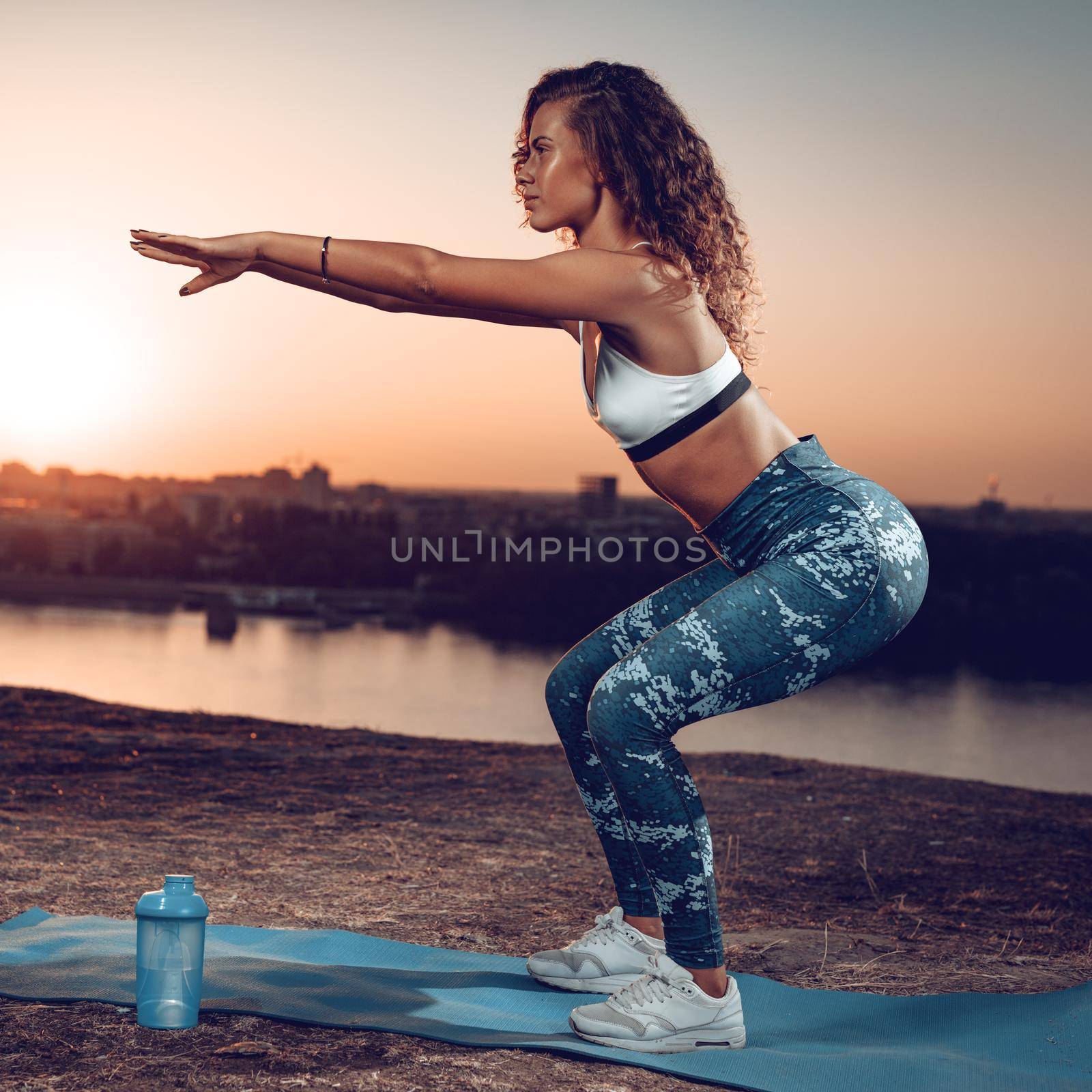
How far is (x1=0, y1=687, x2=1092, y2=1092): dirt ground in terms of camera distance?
5.84 feet

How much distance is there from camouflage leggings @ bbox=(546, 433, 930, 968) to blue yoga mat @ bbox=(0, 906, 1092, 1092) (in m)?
0.24

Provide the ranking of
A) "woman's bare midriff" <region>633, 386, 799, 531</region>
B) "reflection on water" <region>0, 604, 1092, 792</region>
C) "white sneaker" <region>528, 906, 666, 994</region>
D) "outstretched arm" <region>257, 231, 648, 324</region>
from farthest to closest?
"reflection on water" <region>0, 604, 1092, 792</region> → "white sneaker" <region>528, 906, 666, 994</region> → "woman's bare midriff" <region>633, 386, 799, 531</region> → "outstretched arm" <region>257, 231, 648, 324</region>

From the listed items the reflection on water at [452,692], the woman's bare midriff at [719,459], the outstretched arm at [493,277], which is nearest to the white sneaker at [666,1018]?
the woman's bare midriff at [719,459]

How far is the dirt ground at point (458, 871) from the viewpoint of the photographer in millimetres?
1781

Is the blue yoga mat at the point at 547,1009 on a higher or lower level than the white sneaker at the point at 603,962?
lower

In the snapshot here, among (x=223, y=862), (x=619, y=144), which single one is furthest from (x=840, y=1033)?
(x=223, y=862)

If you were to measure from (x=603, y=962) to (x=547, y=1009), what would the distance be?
6.4 inches

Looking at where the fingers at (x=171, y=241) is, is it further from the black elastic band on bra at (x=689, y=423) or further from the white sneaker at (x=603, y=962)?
the white sneaker at (x=603, y=962)

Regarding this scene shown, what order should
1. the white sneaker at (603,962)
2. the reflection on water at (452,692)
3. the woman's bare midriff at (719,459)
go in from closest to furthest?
the woman's bare midriff at (719,459) < the white sneaker at (603,962) < the reflection on water at (452,692)

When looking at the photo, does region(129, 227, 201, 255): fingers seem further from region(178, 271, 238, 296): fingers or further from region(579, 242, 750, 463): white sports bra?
region(579, 242, 750, 463): white sports bra

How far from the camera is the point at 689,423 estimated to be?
1.86 metres

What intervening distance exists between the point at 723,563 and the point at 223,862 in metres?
1.94

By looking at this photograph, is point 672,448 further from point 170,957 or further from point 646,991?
point 170,957

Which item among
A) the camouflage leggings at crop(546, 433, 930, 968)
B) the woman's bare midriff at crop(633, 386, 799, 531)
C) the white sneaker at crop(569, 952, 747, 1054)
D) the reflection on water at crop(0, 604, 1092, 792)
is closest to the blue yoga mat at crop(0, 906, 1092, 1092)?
the white sneaker at crop(569, 952, 747, 1054)
